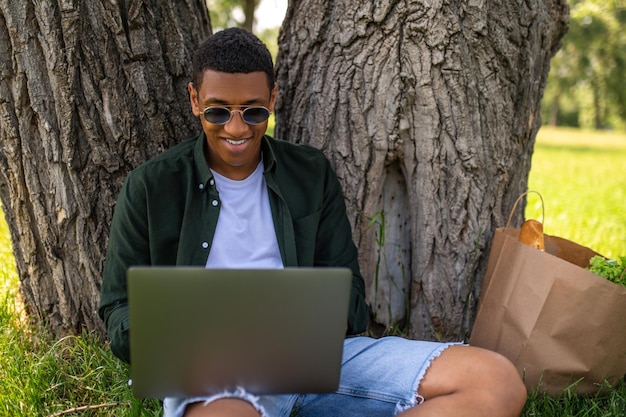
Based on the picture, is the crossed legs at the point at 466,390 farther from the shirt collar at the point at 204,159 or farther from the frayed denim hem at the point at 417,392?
the shirt collar at the point at 204,159

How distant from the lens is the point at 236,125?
2.05 metres

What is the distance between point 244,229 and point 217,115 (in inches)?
16.2

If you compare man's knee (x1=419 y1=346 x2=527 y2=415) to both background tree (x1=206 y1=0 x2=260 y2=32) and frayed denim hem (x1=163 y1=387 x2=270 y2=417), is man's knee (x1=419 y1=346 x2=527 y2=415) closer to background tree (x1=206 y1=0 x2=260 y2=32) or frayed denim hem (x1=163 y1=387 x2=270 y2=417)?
frayed denim hem (x1=163 y1=387 x2=270 y2=417)

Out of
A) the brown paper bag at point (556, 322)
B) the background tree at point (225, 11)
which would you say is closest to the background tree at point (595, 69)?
the background tree at point (225, 11)

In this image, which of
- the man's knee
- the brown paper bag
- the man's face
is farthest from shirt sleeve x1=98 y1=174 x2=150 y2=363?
the brown paper bag

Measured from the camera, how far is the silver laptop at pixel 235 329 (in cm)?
156

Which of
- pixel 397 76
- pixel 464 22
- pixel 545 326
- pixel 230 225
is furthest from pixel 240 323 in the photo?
pixel 464 22

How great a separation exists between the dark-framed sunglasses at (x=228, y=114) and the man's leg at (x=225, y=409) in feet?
2.93

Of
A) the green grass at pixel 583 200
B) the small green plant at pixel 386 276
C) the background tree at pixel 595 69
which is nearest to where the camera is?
the small green plant at pixel 386 276

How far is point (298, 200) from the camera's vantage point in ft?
7.41

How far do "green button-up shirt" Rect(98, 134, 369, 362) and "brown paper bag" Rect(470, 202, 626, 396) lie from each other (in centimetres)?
57

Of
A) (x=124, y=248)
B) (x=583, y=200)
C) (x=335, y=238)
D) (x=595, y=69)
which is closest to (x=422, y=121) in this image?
(x=335, y=238)

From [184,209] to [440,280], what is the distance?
4.00ft

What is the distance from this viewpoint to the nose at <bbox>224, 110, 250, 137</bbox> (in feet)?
6.73
